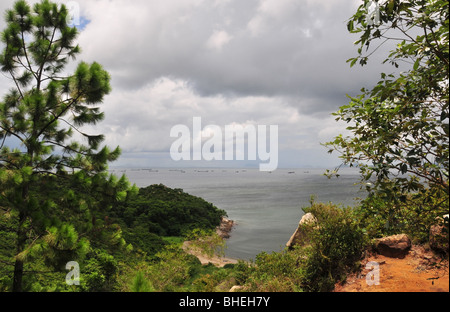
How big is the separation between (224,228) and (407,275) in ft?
97.6

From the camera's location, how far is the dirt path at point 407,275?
15.2 feet

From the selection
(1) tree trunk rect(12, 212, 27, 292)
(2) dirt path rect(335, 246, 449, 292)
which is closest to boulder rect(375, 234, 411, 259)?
(2) dirt path rect(335, 246, 449, 292)

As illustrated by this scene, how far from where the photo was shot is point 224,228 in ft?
111

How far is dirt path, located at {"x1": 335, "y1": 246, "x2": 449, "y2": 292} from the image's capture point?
4641 millimetres

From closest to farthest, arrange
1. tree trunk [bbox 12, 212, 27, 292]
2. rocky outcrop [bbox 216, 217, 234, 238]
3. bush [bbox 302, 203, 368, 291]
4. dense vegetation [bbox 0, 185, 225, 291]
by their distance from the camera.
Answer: bush [bbox 302, 203, 368, 291]
tree trunk [bbox 12, 212, 27, 292]
dense vegetation [bbox 0, 185, 225, 291]
rocky outcrop [bbox 216, 217, 234, 238]

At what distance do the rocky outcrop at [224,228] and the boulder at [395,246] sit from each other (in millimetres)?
26076

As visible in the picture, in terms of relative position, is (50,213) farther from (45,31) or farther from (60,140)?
(45,31)

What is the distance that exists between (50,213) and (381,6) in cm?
821

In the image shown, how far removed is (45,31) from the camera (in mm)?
7332

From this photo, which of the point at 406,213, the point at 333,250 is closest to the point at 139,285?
the point at 333,250

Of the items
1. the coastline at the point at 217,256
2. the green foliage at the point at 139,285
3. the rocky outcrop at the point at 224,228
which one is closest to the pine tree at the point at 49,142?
the green foliage at the point at 139,285

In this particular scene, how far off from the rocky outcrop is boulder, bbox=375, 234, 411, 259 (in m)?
26.1

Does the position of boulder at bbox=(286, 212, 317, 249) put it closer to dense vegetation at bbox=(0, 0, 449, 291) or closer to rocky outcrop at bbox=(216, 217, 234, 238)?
dense vegetation at bbox=(0, 0, 449, 291)
